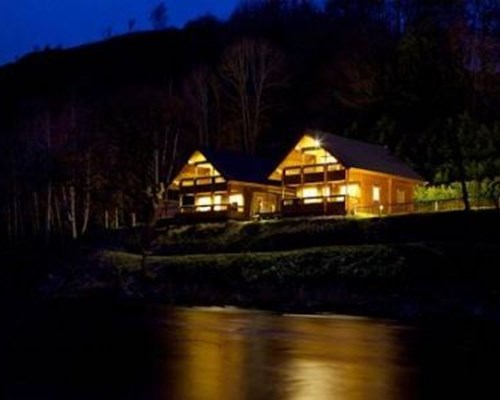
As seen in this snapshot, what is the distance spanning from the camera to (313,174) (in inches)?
2050

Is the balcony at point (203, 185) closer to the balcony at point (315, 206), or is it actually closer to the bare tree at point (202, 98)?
the balcony at point (315, 206)

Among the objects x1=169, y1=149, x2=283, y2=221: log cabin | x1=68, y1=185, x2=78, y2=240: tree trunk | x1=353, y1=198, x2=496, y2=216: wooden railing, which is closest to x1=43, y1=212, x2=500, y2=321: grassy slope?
x1=169, y1=149, x2=283, y2=221: log cabin

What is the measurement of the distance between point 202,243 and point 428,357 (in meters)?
29.4

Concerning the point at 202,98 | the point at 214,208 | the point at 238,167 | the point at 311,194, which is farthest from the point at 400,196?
the point at 202,98

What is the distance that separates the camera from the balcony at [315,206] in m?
49.6

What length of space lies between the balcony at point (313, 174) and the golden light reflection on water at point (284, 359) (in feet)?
61.6

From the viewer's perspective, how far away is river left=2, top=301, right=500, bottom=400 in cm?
1705

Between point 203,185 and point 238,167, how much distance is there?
308 cm

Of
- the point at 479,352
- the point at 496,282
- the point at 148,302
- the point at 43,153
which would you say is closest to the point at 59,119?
the point at 43,153

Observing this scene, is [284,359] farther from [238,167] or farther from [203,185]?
[238,167]

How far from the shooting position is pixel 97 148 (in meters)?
66.5

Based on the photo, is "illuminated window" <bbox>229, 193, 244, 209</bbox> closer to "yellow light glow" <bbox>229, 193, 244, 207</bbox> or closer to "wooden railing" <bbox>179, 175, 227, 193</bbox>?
"yellow light glow" <bbox>229, 193, 244, 207</bbox>

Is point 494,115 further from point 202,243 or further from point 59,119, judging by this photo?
point 59,119

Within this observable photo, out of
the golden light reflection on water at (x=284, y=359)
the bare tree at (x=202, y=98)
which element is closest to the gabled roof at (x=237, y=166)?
the bare tree at (x=202, y=98)
